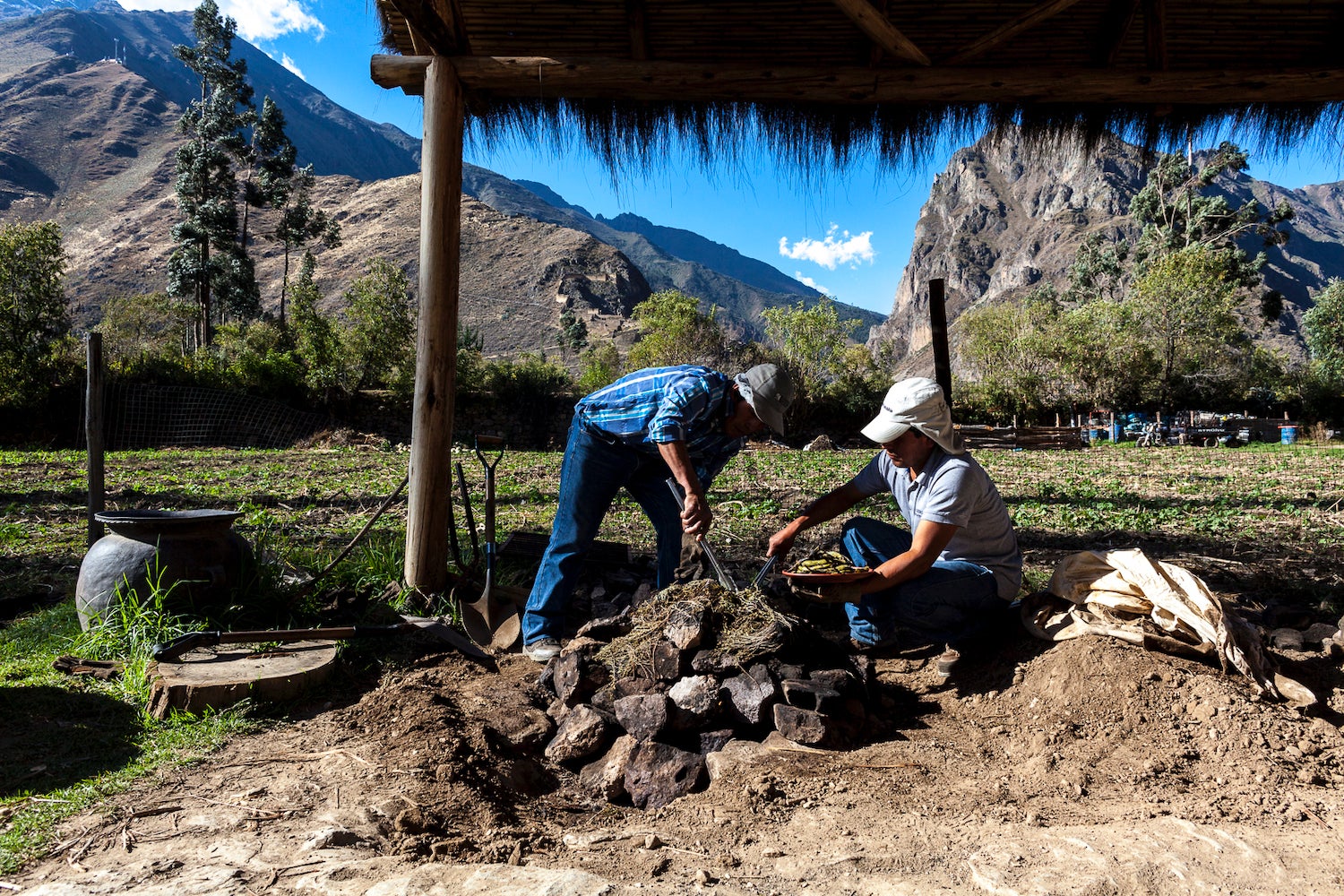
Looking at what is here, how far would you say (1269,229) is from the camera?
39.2 metres

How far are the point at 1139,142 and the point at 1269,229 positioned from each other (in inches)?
1764

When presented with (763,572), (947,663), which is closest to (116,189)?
(763,572)

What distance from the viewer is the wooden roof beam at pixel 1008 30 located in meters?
4.25

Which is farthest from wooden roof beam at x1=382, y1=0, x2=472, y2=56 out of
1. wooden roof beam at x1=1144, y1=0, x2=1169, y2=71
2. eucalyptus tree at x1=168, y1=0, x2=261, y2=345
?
eucalyptus tree at x1=168, y1=0, x2=261, y2=345

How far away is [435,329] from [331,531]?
355 centimetres

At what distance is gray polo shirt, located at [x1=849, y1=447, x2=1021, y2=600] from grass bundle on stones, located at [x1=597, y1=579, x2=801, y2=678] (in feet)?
2.60

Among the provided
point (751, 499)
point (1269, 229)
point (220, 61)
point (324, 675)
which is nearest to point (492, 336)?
point (220, 61)

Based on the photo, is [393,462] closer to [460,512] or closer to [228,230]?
[460,512]

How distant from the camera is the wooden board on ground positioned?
313 cm

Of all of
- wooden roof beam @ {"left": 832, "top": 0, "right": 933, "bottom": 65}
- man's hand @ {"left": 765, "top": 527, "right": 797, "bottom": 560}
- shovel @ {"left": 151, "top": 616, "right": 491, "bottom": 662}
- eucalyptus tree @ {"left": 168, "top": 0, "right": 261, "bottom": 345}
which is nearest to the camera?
shovel @ {"left": 151, "top": 616, "right": 491, "bottom": 662}

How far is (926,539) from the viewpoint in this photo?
3.22 m

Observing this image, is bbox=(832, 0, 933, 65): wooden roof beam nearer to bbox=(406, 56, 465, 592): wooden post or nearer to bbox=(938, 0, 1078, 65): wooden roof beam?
bbox=(938, 0, 1078, 65): wooden roof beam

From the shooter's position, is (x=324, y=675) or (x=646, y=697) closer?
(x=646, y=697)

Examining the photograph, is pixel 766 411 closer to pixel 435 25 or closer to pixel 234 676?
pixel 234 676
